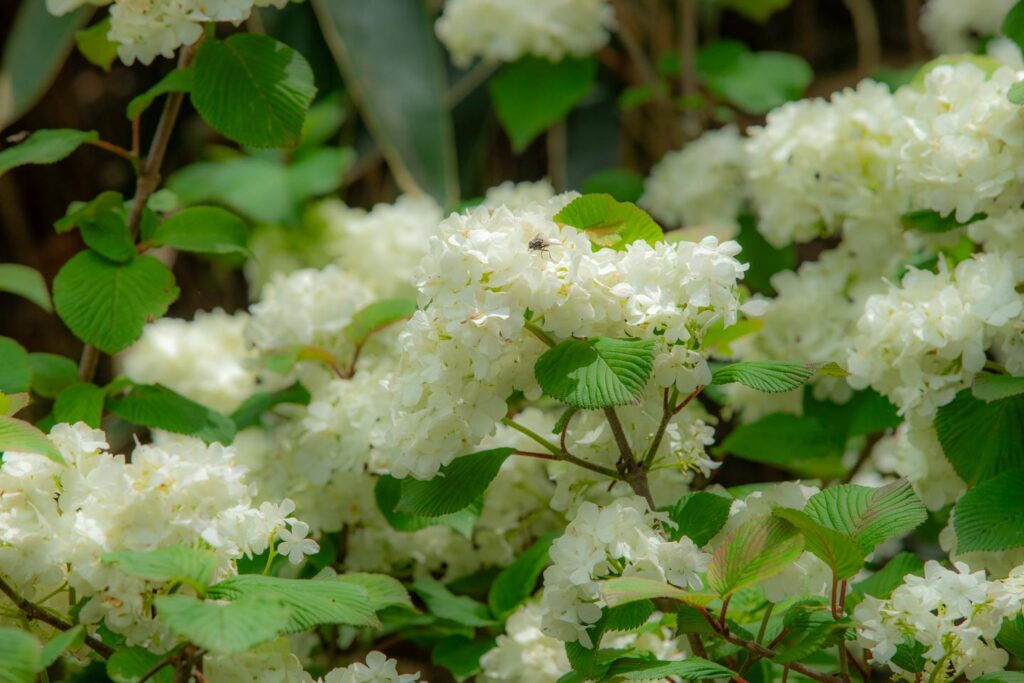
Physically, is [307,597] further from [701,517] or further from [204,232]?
[204,232]

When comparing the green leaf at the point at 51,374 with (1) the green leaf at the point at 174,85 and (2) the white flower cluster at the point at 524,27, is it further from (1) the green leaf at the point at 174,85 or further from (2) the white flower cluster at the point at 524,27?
(2) the white flower cluster at the point at 524,27

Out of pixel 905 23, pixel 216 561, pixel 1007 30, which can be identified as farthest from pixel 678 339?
pixel 905 23

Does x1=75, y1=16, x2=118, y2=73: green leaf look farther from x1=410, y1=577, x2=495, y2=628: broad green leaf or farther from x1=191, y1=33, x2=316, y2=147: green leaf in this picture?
x1=410, y1=577, x2=495, y2=628: broad green leaf

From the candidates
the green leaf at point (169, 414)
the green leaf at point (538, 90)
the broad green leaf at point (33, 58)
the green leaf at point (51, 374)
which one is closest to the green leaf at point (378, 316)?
the green leaf at point (169, 414)

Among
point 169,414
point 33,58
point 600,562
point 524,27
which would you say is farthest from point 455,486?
point 33,58

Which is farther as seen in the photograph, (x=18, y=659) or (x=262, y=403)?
(x=262, y=403)

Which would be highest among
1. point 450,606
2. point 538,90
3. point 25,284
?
point 25,284
